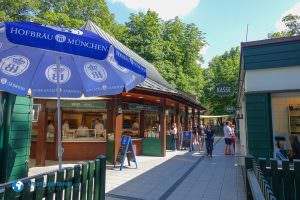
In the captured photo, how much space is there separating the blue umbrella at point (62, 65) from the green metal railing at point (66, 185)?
1.71ft

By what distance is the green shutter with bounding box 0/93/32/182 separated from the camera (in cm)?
661

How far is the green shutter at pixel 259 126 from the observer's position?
7.33 metres

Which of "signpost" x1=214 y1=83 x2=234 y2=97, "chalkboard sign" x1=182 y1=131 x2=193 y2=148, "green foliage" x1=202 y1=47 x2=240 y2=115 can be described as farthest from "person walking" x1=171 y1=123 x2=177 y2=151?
"green foliage" x1=202 y1=47 x2=240 y2=115

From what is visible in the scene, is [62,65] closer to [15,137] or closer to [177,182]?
[15,137]

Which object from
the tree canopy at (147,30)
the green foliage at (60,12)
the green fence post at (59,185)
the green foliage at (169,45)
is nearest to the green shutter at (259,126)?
the green fence post at (59,185)

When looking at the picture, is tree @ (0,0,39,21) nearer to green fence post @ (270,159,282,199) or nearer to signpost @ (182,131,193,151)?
signpost @ (182,131,193,151)

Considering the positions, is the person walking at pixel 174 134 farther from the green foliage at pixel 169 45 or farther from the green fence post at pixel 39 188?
the green fence post at pixel 39 188

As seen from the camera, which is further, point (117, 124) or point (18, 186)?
point (117, 124)

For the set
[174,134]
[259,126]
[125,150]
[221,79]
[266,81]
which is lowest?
[125,150]

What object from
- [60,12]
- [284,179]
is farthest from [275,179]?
[60,12]

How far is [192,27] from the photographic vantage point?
3250 centimetres

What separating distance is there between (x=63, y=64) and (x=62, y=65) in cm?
3

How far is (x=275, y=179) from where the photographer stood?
13.9ft

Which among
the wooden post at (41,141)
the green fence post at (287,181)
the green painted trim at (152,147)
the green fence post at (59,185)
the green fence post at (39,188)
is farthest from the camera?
the green painted trim at (152,147)
